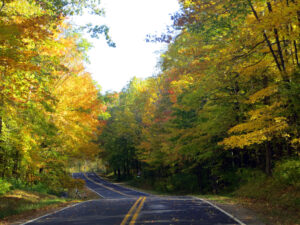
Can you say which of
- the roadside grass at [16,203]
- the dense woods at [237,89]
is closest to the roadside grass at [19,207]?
the roadside grass at [16,203]

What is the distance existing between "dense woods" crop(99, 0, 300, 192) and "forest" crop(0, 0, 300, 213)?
0.07m

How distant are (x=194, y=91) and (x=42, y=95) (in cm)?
805

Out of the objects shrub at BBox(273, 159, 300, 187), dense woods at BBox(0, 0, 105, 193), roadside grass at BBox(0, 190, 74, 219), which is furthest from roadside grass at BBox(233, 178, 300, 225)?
roadside grass at BBox(0, 190, 74, 219)

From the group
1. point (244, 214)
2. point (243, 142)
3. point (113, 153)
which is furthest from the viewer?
point (113, 153)

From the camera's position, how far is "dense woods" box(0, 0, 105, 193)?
11.5m

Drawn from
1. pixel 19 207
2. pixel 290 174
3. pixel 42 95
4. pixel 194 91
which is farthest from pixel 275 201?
pixel 19 207

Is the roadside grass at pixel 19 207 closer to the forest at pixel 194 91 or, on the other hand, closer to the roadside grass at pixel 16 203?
the roadside grass at pixel 16 203

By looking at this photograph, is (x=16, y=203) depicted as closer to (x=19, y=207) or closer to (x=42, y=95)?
(x=19, y=207)

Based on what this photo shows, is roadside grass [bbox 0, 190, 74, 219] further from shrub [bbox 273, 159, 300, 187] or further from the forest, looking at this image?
shrub [bbox 273, 159, 300, 187]

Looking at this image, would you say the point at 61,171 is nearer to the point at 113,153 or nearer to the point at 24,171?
the point at 24,171

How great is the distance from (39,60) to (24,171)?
8.40 metres

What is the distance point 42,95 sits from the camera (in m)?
13.2

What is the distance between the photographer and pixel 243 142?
41.7ft

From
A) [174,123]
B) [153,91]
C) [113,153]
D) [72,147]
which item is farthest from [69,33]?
[113,153]
